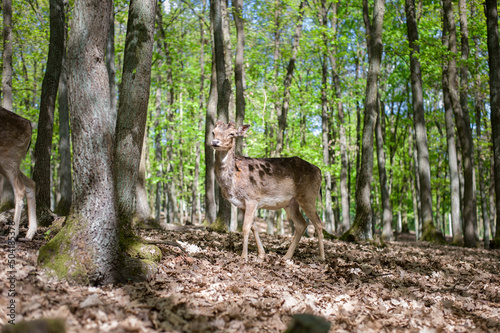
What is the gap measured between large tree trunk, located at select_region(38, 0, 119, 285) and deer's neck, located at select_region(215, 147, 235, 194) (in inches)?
130

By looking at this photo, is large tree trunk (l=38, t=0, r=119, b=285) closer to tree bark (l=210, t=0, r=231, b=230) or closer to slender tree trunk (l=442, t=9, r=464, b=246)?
tree bark (l=210, t=0, r=231, b=230)

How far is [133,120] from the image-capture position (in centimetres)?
610

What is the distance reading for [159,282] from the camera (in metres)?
4.84

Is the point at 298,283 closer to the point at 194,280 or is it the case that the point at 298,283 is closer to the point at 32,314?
the point at 194,280

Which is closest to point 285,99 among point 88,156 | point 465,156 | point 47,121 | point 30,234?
point 465,156

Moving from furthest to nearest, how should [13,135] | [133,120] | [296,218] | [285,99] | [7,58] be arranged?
[285,99]
[7,58]
[296,218]
[13,135]
[133,120]

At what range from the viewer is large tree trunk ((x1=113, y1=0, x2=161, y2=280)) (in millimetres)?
5824

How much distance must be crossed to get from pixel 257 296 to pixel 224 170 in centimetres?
340

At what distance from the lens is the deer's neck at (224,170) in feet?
25.2

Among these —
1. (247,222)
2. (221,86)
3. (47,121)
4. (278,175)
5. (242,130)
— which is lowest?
(247,222)

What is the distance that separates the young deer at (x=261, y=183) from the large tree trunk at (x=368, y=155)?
402 centimetres

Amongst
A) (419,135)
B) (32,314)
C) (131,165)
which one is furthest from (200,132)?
(32,314)

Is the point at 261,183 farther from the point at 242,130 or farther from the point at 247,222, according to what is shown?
the point at 242,130

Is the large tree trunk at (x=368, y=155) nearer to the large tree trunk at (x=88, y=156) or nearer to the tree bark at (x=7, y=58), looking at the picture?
the large tree trunk at (x=88, y=156)
